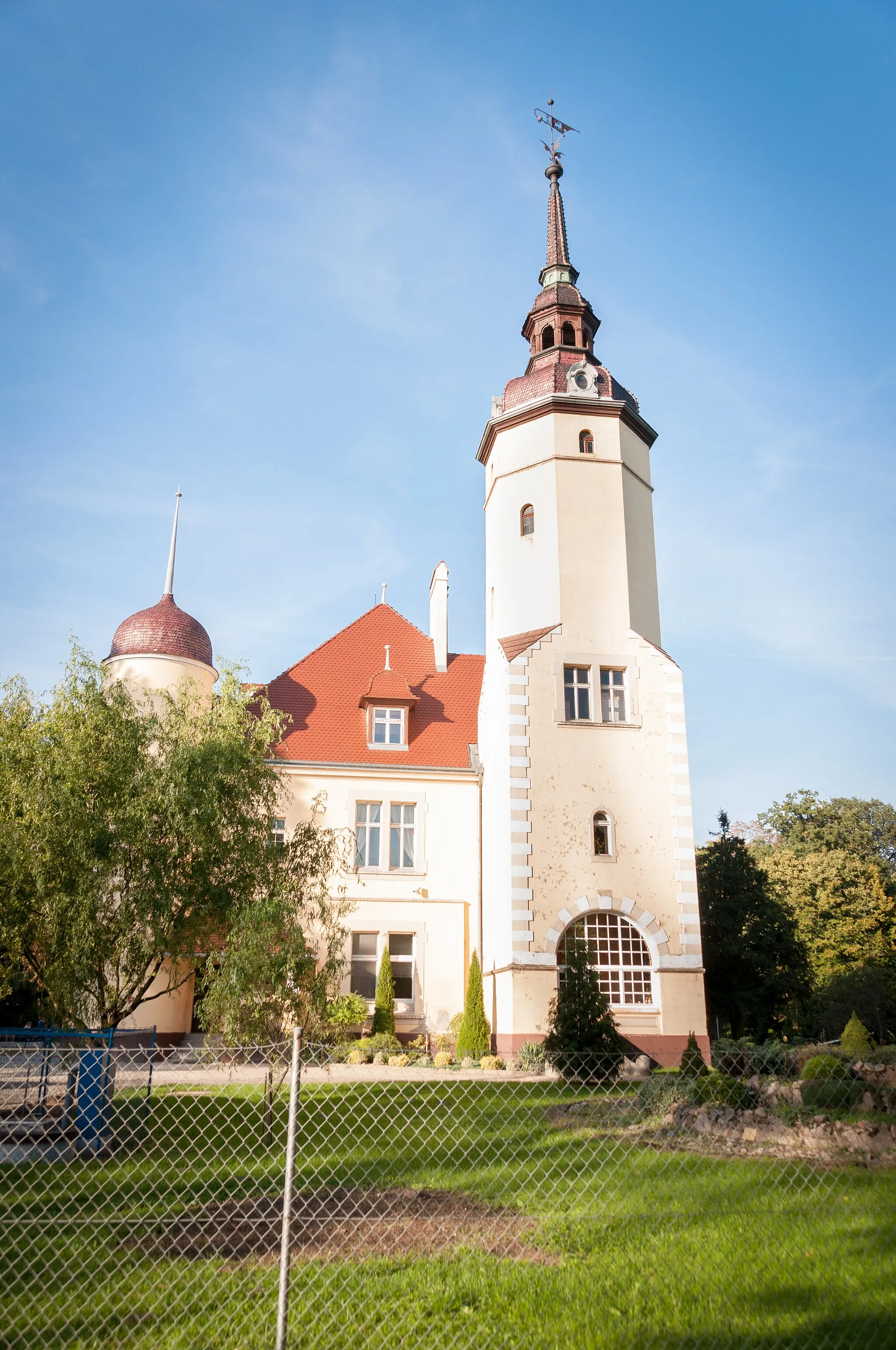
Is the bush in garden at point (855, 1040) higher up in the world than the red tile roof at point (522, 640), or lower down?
lower down

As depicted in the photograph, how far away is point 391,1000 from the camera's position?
2381 cm

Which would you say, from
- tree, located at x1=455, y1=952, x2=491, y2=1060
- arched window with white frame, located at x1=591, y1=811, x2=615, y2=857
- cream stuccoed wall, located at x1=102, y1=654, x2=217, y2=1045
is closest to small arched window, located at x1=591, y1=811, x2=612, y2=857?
arched window with white frame, located at x1=591, y1=811, x2=615, y2=857

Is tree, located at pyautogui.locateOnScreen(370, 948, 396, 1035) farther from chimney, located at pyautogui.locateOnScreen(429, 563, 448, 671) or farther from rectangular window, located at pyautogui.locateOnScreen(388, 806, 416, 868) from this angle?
chimney, located at pyautogui.locateOnScreen(429, 563, 448, 671)

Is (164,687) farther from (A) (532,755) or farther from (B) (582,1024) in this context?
→ (B) (582,1024)

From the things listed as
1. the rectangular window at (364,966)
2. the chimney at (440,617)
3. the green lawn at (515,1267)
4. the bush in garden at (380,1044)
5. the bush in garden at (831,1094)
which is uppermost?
the chimney at (440,617)

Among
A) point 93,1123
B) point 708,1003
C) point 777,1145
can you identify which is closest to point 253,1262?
point 93,1123

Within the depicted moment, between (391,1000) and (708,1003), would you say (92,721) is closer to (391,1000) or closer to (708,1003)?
(391,1000)

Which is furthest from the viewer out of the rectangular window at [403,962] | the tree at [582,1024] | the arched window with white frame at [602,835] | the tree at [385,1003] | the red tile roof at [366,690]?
the red tile roof at [366,690]

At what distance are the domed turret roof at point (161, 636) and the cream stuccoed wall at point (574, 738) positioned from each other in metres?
7.99

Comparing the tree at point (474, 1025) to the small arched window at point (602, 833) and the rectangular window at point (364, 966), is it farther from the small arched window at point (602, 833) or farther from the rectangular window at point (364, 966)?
the small arched window at point (602, 833)

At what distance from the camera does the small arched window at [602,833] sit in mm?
22781

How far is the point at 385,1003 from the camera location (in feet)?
77.8

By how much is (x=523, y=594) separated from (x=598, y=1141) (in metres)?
16.1

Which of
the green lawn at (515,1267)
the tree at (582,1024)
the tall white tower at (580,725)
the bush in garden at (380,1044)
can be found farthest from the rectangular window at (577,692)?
the green lawn at (515,1267)
